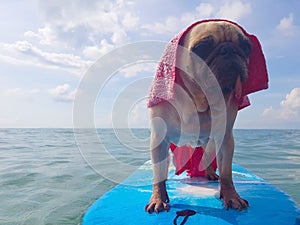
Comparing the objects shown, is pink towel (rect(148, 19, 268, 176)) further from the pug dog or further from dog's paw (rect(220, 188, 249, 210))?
dog's paw (rect(220, 188, 249, 210))

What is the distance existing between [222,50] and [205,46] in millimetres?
123

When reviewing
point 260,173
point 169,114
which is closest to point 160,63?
point 169,114

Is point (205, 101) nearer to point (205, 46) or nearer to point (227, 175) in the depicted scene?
point (205, 46)

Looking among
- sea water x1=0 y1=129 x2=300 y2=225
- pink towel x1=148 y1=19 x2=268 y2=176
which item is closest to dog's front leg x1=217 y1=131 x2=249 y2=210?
pink towel x1=148 y1=19 x2=268 y2=176

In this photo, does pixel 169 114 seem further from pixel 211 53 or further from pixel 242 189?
pixel 242 189

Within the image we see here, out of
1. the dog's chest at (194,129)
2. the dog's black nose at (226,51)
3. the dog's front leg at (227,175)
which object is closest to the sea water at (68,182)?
the dog's chest at (194,129)

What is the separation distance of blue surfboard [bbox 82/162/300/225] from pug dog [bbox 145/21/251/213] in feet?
0.41

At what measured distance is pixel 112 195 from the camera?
321 cm

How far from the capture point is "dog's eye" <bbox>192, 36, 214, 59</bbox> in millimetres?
2170

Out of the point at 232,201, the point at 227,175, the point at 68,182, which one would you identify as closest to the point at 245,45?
the point at 227,175

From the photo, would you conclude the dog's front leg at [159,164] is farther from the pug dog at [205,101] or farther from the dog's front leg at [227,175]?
the dog's front leg at [227,175]

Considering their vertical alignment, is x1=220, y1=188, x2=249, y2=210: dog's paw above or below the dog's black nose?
below

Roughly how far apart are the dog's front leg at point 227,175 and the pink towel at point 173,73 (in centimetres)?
50

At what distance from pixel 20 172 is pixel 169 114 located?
15.2ft
